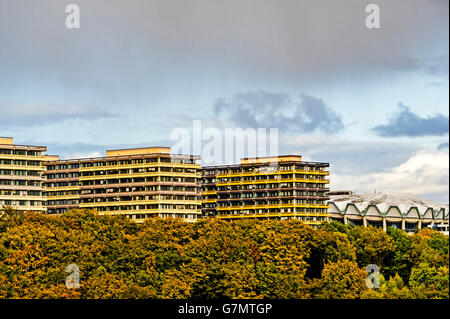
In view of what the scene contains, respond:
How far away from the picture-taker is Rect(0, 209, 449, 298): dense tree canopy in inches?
5290

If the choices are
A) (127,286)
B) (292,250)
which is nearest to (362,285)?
(292,250)

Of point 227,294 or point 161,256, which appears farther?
point 161,256

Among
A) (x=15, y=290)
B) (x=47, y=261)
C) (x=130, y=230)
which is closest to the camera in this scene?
(x=15, y=290)

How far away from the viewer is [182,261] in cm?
14762

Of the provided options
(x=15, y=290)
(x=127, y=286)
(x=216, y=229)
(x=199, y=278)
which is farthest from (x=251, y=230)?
(x=15, y=290)

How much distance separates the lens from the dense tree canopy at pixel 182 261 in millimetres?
134375

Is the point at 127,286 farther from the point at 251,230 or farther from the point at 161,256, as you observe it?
the point at 251,230

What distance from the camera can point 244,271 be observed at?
139875 mm

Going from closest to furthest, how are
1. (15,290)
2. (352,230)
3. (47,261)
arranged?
(15,290), (47,261), (352,230)

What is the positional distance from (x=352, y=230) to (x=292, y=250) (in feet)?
131
